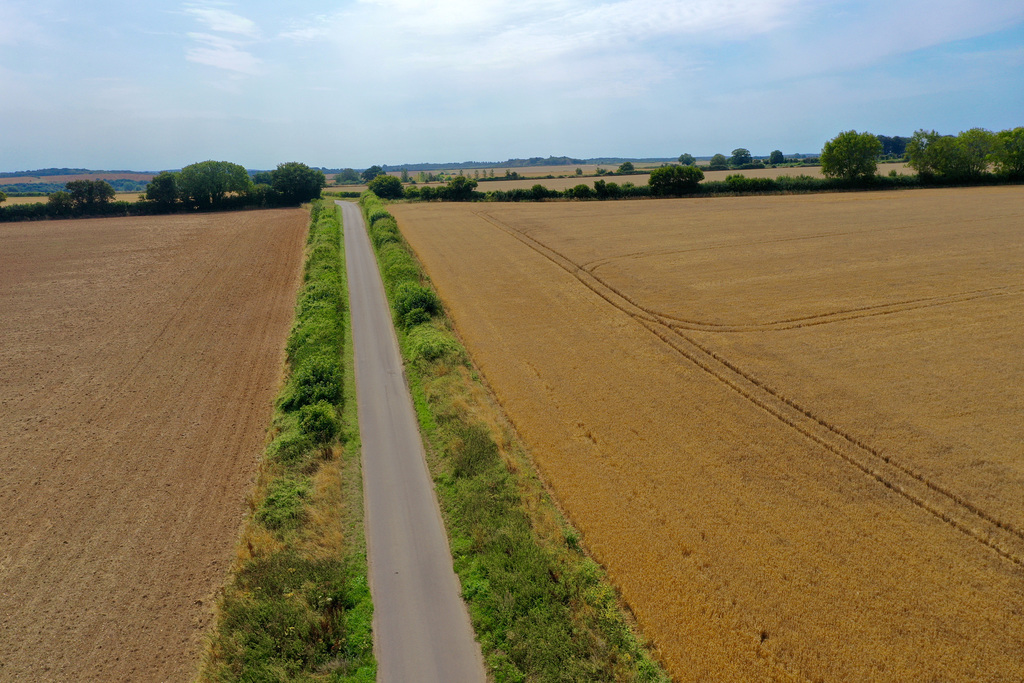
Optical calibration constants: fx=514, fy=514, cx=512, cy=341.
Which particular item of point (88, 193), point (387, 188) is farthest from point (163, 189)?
point (387, 188)

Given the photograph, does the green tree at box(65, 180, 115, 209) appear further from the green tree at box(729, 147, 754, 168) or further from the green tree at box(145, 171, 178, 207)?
the green tree at box(729, 147, 754, 168)

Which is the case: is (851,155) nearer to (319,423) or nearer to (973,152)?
(973,152)

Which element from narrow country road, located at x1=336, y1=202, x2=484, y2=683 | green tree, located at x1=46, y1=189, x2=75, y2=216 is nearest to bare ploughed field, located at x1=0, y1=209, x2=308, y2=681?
narrow country road, located at x1=336, y1=202, x2=484, y2=683

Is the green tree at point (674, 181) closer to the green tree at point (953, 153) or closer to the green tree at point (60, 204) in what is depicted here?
the green tree at point (953, 153)

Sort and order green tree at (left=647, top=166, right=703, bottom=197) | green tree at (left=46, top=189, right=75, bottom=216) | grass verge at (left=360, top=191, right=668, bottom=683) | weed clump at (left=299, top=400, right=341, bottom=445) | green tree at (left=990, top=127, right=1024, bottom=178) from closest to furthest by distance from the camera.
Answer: grass verge at (left=360, top=191, right=668, bottom=683), weed clump at (left=299, top=400, right=341, bottom=445), green tree at (left=990, top=127, right=1024, bottom=178), green tree at (left=46, top=189, right=75, bottom=216), green tree at (left=647, top=166, right=703, bottom=197)

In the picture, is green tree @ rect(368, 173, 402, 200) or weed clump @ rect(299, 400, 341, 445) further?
green tree @ rect(368, 173, 402, 200)
